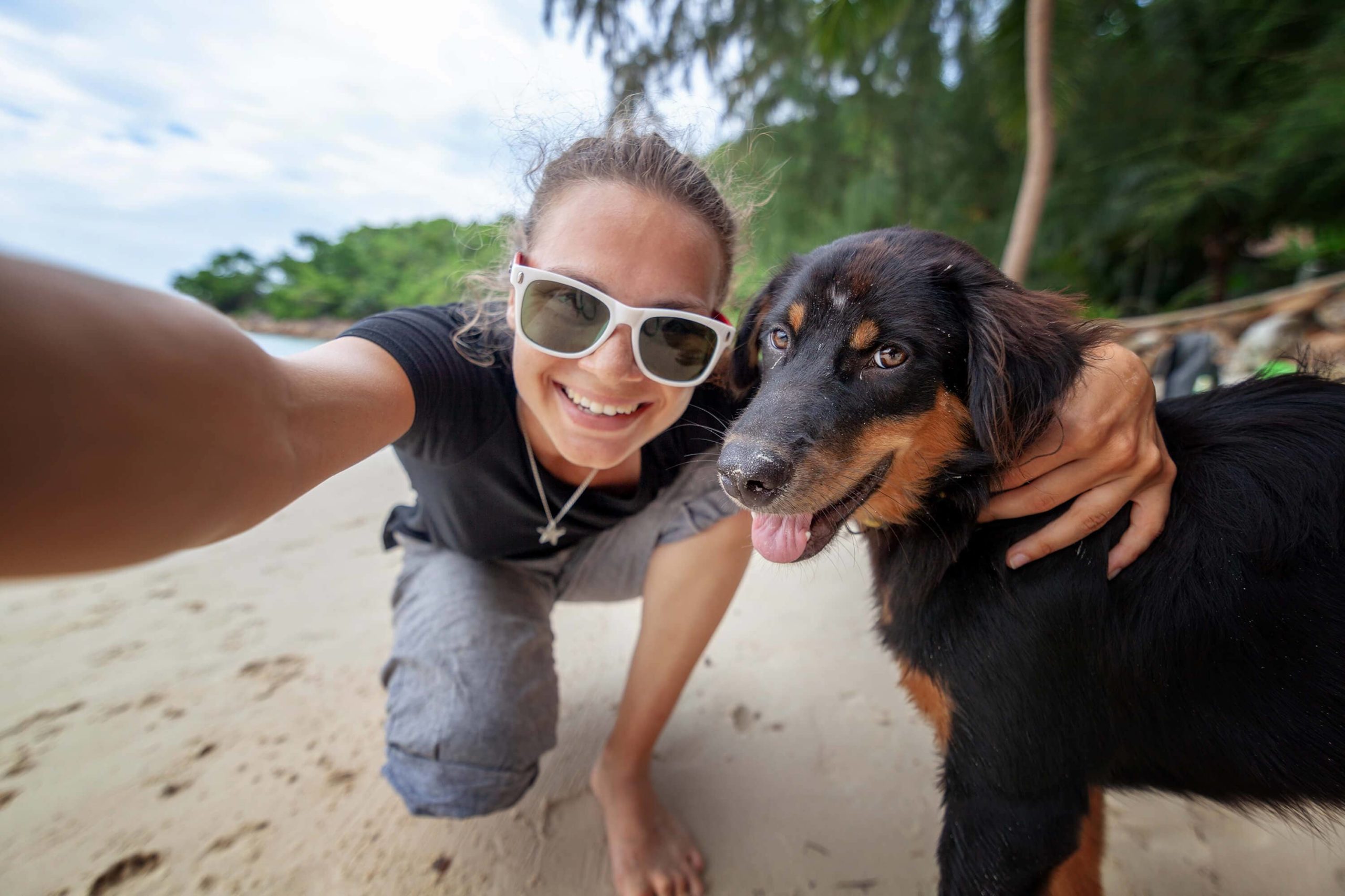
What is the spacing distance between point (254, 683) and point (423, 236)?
76.0 feet

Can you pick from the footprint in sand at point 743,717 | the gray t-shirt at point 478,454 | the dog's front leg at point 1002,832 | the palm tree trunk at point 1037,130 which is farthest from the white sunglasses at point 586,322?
the palm tree trunk at point 1037,130

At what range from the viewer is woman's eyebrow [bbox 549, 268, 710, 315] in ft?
5.51

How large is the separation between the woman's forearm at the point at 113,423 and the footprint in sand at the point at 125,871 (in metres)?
1.78

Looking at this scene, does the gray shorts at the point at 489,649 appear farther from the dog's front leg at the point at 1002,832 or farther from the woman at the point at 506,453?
the dog's front leg at the point at 1002,832

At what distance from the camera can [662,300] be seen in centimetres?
174

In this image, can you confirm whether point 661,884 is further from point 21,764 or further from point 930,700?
point 21,764

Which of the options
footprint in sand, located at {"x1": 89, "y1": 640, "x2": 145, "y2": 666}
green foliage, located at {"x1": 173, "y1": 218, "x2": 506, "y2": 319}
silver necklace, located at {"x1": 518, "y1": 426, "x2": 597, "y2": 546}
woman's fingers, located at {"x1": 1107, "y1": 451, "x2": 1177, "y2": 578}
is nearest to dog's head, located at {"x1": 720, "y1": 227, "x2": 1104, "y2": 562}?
woman's fingers, located at {"x1": 1107, "y1": 451, "x2": 1177, "y2": 578}

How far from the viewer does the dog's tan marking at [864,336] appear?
1614 mm

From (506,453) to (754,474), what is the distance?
96 cm

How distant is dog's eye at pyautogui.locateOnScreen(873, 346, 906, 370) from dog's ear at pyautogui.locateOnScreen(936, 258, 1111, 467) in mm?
169

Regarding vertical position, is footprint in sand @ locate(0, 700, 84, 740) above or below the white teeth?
below

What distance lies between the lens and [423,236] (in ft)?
74.6

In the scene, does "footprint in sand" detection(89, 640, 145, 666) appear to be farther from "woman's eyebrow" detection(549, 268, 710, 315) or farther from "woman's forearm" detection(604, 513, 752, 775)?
"woman's eyebrow" detection(549, 268, 710, 315)

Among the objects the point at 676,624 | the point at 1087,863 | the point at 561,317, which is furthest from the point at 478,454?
the point at 1087,863
